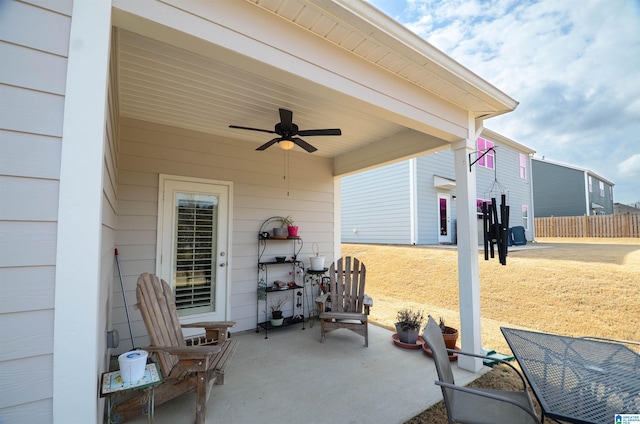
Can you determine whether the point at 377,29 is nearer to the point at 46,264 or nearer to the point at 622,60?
the point at 46,264

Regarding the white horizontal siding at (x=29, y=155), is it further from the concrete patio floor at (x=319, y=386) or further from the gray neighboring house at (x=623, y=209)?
the gray neighboring house at (x=623, y=209)

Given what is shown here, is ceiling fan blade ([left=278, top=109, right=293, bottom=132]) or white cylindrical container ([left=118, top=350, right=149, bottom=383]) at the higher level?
ceiling fan blade ([left=278, top=109, right=293, bottom=132])

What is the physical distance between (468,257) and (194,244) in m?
3.59

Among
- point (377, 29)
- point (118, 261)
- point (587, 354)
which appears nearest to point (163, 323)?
point (118, 261)

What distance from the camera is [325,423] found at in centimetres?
214

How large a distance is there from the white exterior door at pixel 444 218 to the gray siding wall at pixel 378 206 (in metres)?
1.46

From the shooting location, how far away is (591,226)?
495 inches

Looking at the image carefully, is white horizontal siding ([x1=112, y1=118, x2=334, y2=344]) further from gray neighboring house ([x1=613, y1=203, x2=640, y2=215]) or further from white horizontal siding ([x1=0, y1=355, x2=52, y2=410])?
gray neighboring house ([x1=613, y1=203, x2=640, y2=215])

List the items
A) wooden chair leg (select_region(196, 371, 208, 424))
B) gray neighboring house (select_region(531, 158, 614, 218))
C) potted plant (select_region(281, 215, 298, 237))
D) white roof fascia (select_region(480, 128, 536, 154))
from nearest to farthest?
wooden chair leg (select_region(196, 371, 208, 424))
potted plant (select_region(281, 215, 298, 237))
white roof fascia (select_region(480, 128, 536, 154))
gray neighboring house (select_region(531, 158, 614, 218))

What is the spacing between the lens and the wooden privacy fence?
1148 centimetres

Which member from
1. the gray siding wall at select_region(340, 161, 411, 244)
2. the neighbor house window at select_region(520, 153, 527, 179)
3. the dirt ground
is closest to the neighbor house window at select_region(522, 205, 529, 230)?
the neighbor house window at select_region(520, 153, 527, 179)

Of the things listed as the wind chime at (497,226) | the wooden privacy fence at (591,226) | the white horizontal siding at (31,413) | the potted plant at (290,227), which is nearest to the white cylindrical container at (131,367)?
the white horizontal siding at (31,413)

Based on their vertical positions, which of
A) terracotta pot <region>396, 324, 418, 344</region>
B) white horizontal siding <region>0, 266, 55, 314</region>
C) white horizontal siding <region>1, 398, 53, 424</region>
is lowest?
terracotta pot <region>396, 324, 418, 344</region>

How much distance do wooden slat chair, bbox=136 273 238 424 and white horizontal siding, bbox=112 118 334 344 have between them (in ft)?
4.09
